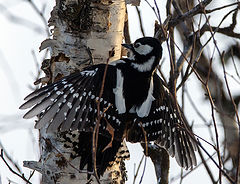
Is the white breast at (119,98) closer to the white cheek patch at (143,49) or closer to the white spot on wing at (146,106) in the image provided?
the white spot on wing at (146,106)

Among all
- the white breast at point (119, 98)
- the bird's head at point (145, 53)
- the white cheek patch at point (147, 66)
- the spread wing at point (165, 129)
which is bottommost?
the spread wing at point (165, 129)

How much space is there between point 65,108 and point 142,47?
0.63 meters

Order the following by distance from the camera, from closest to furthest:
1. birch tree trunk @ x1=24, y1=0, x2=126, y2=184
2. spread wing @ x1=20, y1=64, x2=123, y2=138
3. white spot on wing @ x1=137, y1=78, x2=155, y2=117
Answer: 1. spread wing @ x1=20, y1=64, x2=123, y2=138
2. birch tree trunk @ x1=24, y1=0, x2=126, y2=184
3. white spot on wing @ x1=137, y1=78, x2=155, y2=117

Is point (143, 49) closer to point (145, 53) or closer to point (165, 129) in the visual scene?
point (145, 53)

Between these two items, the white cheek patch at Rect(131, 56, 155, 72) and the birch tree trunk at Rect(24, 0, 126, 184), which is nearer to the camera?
the birch tree trunk at Rect(24, 0, 126, 184)

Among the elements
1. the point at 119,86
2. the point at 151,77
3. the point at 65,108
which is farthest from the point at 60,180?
the point at 151,77

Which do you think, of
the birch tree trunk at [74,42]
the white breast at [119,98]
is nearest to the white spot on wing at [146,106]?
the white breast at [119,98]

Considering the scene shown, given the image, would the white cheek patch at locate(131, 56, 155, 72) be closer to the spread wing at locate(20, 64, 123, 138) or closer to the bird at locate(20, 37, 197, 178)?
the bird at locate(20, 37, 197, 178)

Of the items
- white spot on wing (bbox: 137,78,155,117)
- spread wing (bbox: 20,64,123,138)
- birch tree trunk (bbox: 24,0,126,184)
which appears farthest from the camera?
white spot on wing (bbox: 137,78,155,117)

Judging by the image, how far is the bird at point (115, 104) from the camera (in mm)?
2754

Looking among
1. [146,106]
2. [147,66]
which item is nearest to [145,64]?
[147,66]

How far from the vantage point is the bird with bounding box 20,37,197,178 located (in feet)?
9.04

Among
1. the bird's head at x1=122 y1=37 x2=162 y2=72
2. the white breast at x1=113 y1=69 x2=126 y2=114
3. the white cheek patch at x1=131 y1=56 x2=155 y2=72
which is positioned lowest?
the white breast at x1=113 y1=69 x2=126 y2=114

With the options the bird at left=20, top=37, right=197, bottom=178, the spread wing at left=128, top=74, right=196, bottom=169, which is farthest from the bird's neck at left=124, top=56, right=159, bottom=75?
the spread wing at left=128, top=74, right=196, bottom=169
